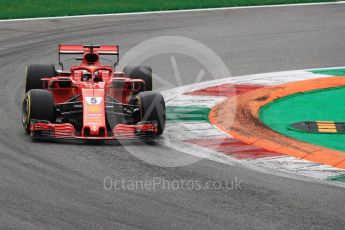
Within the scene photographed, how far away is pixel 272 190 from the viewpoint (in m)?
11.6

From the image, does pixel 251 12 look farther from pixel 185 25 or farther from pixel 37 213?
pixel 37 213

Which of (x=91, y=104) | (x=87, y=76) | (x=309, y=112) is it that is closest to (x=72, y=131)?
(x=91, y=104)

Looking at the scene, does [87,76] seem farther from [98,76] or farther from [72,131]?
[72,131]

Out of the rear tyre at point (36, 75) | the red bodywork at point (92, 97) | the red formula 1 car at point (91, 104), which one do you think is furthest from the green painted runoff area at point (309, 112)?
the rear tyre at point (36, 75)

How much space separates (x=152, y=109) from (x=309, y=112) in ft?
10.9

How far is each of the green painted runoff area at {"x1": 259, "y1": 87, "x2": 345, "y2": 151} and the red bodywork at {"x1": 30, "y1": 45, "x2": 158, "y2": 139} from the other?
2.11m

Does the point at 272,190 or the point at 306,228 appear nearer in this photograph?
the point at 306,228

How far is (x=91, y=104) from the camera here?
1398 centimetres

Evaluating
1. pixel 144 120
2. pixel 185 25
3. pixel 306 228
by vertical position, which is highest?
pixel 185 25

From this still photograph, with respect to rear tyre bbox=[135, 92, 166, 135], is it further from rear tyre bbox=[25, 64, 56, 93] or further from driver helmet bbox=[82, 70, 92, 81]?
rear tyre bbox=[25, 64, 56, 93]

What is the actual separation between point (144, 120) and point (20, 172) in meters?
2.39

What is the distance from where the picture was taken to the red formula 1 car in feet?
44.7

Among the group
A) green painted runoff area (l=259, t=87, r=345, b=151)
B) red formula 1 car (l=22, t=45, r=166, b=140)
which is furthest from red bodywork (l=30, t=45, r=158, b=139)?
green painted runoff area (l=259, t=87, r=345, b=151)

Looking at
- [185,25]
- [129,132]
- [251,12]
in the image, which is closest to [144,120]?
[129,132]
